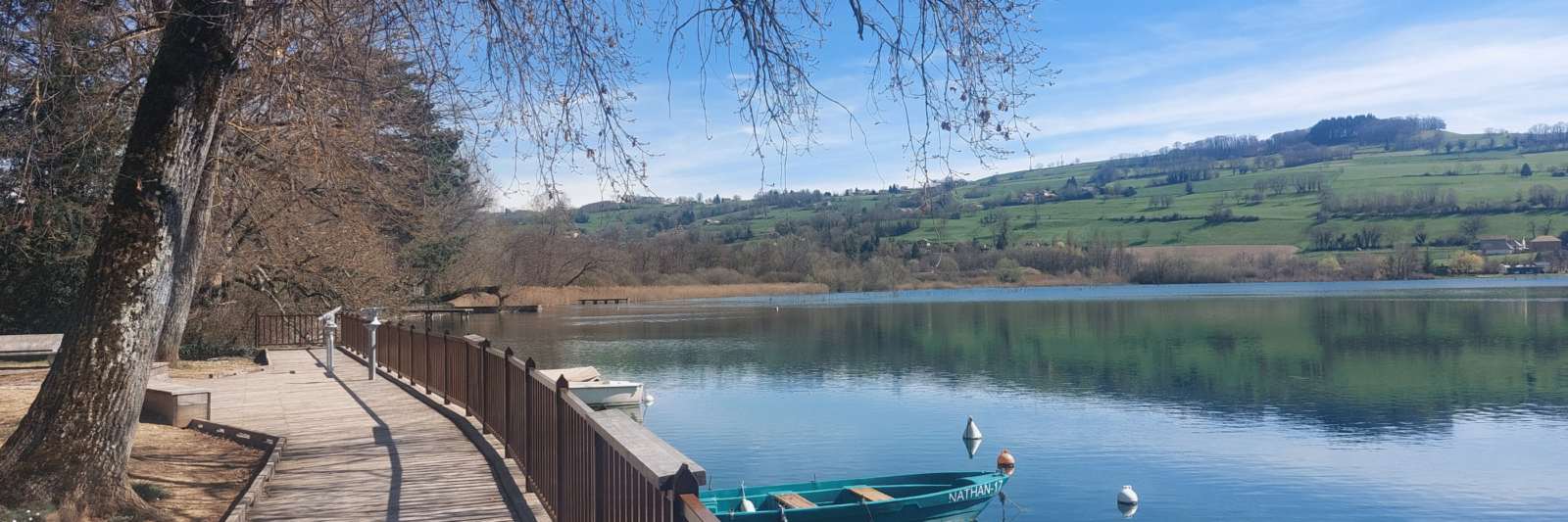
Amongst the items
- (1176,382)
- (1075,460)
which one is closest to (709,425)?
(1075,460)

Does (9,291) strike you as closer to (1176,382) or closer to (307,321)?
(307,321)

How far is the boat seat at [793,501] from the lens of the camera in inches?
521

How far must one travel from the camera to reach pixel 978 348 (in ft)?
138

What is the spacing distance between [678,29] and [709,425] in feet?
56.2

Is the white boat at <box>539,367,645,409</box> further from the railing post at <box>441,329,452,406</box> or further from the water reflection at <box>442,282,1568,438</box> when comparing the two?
the water reflection at <box>442,282,1568,438</box>

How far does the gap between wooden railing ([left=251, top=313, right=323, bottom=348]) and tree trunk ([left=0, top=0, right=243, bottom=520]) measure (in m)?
21.6

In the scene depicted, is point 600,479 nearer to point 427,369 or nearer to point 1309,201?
point 427,369

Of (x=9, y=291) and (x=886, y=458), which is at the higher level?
(x=9, y=291)

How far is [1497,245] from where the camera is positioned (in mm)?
112938

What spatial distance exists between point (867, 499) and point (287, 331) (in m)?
20.8

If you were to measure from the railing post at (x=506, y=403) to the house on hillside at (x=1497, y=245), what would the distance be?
127m

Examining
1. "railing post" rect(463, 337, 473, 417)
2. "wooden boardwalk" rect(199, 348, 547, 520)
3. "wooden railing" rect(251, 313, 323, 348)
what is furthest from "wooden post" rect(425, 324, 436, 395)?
"wooden railing" rect(251, 313, 323, 348)

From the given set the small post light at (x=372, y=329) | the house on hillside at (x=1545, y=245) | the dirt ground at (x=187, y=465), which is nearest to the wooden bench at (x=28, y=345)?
the dirt ground at (x=187, y=465)

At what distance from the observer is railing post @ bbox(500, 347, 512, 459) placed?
875 centimetres
